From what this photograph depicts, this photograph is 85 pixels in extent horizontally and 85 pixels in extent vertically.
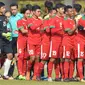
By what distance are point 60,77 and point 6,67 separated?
1487mm

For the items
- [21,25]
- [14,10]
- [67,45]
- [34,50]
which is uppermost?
[14,10]

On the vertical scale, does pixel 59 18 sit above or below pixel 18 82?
above

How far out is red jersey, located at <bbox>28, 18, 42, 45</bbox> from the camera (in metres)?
16.9

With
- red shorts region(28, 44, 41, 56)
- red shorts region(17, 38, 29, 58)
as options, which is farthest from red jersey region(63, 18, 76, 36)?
red shorts region(17, 38, 29, 58)

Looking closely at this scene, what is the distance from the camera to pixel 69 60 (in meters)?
17.1

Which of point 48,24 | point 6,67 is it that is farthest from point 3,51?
point 48,24

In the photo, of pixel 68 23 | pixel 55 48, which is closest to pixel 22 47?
pixel 55 48

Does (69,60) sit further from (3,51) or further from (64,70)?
(3,51)

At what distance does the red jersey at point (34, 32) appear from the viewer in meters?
16.9

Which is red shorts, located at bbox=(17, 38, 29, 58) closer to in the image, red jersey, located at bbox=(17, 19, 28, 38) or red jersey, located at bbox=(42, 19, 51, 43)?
red jersey, located at bbox=(17, 19, 28, 38)

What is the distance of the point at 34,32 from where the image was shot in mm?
16969

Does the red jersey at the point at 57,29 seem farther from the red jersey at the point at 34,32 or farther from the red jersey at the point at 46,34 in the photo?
the red jersey at the point at 34,32

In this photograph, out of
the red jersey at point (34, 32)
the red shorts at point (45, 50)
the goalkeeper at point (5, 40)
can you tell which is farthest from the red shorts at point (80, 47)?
the goalkeeper at point (5, 40)

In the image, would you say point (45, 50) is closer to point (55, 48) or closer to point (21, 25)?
point (55, 48)
